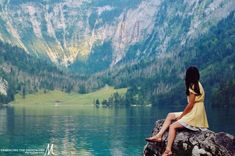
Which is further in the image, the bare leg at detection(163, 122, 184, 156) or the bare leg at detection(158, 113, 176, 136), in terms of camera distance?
the bare leg at detection(158, 113, 176, 136)

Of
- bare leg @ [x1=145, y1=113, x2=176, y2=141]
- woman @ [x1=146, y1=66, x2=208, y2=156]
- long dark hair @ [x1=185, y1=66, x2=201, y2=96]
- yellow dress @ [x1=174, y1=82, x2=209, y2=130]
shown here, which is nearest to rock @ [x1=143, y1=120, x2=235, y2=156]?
yellow dress @ [x1=174, y1=82, x2=209, y2=130]

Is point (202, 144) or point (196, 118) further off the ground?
point (196, 118)

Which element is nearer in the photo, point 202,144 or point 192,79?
point 202,144

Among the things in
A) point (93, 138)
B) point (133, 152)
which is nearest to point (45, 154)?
point (133, 152)

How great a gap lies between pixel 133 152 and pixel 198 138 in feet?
395

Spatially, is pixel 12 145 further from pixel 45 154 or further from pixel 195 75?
pixel 195 75

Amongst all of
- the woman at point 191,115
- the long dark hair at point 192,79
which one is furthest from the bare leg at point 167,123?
the long dark hair at point 192,79

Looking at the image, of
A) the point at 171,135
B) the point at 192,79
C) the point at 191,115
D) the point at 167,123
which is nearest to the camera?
the point at 171,135

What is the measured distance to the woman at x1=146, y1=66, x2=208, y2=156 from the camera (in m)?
33.4

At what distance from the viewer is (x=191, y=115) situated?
33.7m

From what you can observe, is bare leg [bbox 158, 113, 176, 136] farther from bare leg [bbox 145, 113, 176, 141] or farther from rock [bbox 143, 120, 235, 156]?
rock [bbox 143, 120, 235, 156]

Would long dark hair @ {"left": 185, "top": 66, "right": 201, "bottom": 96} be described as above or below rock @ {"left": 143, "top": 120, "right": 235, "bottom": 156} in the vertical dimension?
above

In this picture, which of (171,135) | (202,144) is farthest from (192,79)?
(202,144)

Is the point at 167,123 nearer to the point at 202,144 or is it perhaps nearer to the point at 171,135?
the point at 171,135
